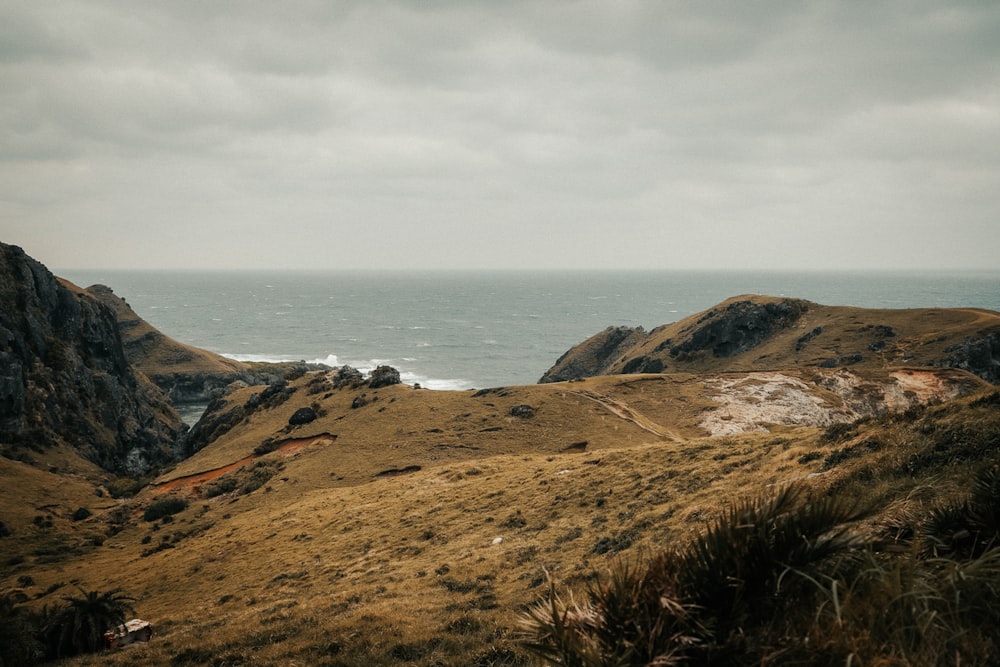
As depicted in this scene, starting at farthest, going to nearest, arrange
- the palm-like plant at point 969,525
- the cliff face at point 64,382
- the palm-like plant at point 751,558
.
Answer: the cliff face at point 64,382
the palm-like plant at point 969,525
the palm-like plant at point 751,558

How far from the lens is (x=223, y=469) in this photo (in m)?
58.6

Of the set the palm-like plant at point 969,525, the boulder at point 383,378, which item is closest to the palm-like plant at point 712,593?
the palm-like plant at point 969,525

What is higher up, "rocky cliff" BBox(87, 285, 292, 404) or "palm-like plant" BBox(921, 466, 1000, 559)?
"palm-like plant" BBox(921, 466, 1000, 559)

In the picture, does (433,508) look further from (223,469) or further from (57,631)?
(223,469)

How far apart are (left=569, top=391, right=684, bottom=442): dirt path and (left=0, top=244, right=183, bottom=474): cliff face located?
2684 inches

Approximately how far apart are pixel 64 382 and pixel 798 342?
132 metres

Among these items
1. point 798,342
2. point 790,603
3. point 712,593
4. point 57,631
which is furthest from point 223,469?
point 798,342

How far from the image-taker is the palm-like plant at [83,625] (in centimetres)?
1870

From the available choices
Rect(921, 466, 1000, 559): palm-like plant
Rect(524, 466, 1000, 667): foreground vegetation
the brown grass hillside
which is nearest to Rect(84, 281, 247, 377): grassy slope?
the brown grass hillside

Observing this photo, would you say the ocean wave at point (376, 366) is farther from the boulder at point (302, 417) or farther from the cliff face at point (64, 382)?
the boulder at point (302, 417)

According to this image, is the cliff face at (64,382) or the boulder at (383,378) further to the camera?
the cliff face at (64,382)

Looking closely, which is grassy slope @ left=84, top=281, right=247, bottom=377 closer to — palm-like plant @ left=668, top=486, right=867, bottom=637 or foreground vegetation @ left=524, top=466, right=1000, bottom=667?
foreground vegetation @ left=524, top=466, right=1000, bottom=667

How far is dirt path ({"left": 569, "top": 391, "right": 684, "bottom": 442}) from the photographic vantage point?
53.5 metres

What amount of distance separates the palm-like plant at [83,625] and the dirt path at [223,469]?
3748cm
